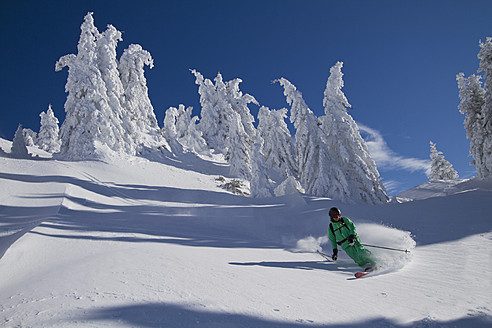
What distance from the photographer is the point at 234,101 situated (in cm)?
4900

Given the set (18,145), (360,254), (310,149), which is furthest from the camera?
(18,145)

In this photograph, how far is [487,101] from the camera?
790 inches

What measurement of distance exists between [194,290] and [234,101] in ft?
156

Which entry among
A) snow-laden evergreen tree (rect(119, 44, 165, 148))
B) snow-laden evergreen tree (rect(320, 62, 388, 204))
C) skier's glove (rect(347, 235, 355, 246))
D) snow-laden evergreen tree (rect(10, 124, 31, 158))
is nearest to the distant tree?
snow-laden evergreen tree (rect(10, 124, 31, 158))

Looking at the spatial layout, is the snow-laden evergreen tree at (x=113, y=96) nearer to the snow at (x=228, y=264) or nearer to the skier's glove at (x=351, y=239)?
the snow at (x=228, y=264)

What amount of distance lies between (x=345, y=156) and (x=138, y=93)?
27903mm

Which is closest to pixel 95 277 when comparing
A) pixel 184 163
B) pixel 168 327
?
pixel 168 327

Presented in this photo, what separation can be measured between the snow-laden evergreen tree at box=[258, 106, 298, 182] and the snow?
2341 centimetres

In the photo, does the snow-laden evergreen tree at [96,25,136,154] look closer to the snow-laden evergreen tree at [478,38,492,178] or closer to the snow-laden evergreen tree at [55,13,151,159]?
the snow-laden evergreen tree at [55,13,151,159]

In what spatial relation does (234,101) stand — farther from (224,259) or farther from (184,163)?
(224,259)

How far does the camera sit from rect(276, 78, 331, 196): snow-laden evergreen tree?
2090 centimetres

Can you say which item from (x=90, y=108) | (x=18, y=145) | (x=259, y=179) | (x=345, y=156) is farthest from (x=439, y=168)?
(x=18, y=145)

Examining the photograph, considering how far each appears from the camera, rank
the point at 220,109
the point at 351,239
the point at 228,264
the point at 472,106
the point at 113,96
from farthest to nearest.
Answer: the point at 220,109
the point at 113,96
the point at 472,106
the point at 351,239
the point at 228,264

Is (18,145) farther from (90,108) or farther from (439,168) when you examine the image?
(439,168)
